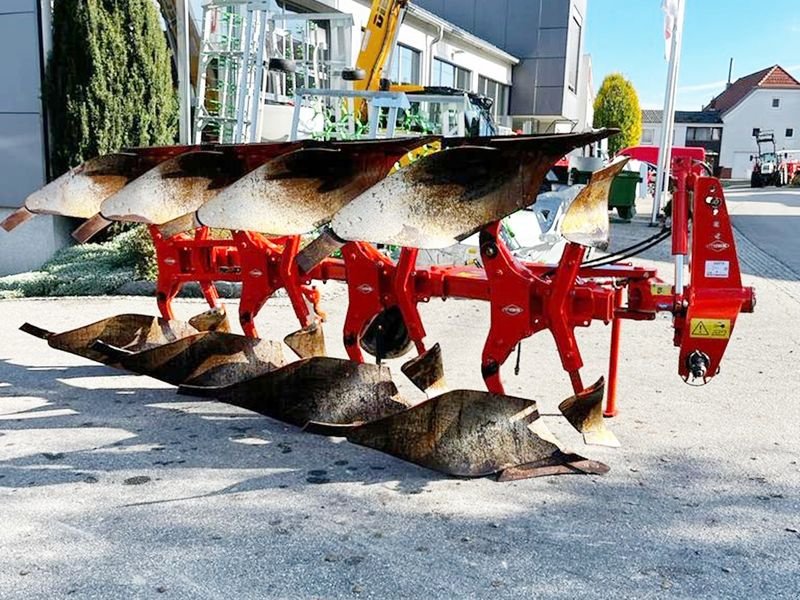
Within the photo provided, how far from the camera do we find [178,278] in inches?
197

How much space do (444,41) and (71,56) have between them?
42.6 feet

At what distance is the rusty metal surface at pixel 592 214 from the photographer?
3270 millimetres

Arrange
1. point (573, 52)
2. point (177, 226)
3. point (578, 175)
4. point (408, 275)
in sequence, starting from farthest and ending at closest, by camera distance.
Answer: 1. point (573, 52)
2. point (578, 175)
3. point (408, 275)
4. point (177, 226)

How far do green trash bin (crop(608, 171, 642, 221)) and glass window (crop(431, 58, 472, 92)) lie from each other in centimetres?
600

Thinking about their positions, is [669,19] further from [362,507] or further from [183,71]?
[362,507]

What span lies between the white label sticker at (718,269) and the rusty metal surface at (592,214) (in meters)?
0.46

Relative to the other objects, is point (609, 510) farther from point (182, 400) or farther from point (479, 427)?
point (182, 400)

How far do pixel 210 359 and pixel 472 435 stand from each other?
193 cm

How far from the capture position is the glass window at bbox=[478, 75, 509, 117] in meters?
24.3

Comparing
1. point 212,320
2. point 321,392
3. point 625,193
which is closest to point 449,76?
point 625,193

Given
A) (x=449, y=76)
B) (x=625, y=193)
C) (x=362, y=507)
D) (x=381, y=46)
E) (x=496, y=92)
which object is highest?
(x=496, y=92)

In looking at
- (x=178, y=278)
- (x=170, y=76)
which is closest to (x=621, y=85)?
(x=170, y=76)

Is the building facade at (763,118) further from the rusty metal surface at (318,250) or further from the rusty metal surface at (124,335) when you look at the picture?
the rusty metal surface at (318,250)

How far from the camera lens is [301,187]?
11.8 ft
